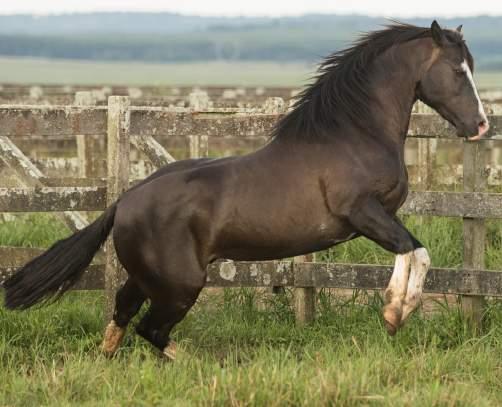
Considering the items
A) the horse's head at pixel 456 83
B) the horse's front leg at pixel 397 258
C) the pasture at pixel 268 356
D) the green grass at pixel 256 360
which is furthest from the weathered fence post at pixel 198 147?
the horse's front leg at pixel 397 258

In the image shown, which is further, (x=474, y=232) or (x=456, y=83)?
(x=474, y=232)

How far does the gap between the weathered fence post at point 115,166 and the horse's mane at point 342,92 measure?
4.00ft

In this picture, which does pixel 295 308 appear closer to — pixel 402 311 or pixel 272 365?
pixel 402 311

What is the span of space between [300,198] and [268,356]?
1005 millimetres

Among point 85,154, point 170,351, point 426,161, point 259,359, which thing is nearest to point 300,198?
point 259,359

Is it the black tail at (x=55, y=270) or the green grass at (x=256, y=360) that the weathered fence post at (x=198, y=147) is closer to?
the green grass at (x=256, y=360)

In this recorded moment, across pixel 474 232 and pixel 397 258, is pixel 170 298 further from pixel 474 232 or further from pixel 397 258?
pixel 474 232

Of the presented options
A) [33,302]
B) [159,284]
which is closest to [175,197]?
[159,284]

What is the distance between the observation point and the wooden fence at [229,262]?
7.90m

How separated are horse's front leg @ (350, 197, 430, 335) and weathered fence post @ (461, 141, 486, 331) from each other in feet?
3.95

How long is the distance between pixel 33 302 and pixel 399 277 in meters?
2.21

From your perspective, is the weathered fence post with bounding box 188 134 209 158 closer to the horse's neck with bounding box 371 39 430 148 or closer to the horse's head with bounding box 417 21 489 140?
the horse's neck with bounding box 371 39 430 148

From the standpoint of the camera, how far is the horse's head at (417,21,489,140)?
722cm

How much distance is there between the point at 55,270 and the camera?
23.9ft
